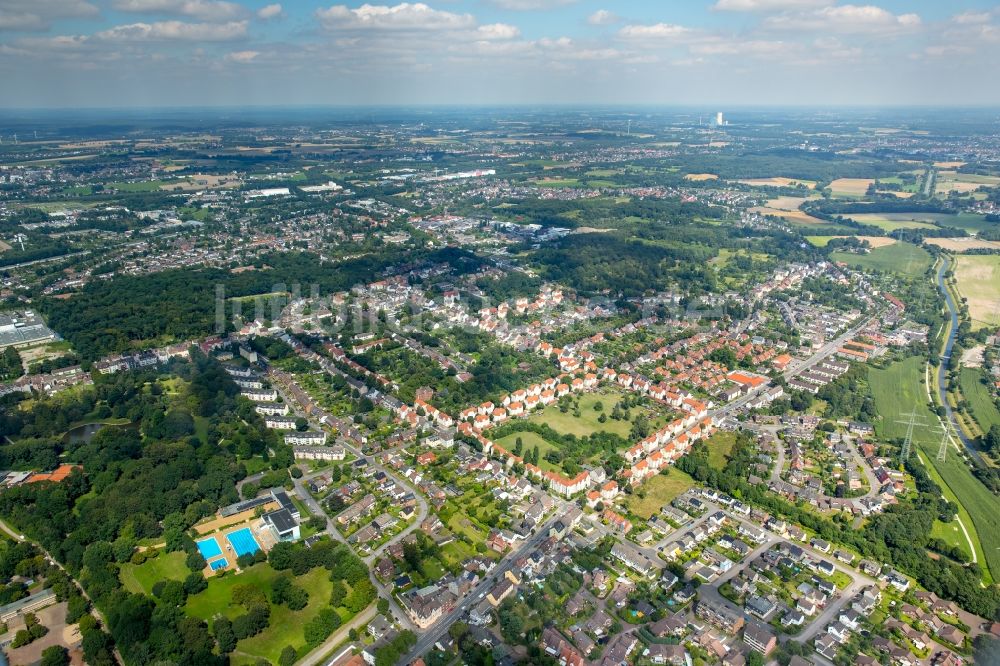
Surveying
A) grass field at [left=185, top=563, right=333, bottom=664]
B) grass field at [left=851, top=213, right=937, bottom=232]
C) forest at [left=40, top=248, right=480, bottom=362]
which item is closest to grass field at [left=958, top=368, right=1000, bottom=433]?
grass field at [left=185, top=563, right=333, bottom=664]

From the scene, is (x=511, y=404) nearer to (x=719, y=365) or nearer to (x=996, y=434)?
(x=719, y=365)

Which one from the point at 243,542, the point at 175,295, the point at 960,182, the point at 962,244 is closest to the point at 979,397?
the point at 243,542

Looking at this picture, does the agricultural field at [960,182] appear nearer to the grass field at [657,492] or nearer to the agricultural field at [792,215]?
the agricultural field at [792,215]

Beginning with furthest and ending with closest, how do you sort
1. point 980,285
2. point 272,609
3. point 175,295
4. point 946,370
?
point 980,285 → point 175,295 → point 946,370 → point 272,609

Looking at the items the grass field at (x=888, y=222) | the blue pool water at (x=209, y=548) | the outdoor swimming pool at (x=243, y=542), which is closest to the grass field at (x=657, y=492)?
the outdoor swimming pool at (x=243, y=542)

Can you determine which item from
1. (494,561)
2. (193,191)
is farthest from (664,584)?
(193,191)

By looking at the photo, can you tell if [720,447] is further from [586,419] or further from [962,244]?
[962,244]
